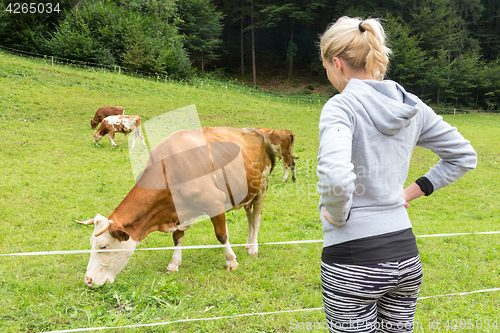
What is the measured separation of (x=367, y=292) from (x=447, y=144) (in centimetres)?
86

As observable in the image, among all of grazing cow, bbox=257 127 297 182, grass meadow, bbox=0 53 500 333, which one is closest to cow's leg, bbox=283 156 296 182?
grazing cow, bbox=257 127 297 182

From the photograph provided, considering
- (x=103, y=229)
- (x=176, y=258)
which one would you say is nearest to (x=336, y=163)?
(x=103, y=229)

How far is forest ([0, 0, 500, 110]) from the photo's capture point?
27.3 metres

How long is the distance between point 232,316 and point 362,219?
2680 mm

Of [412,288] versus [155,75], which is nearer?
[412,288]

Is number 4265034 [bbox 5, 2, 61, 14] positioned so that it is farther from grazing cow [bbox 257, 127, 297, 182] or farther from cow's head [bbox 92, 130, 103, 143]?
grazing cow [bbox 257, 127, 297, 182]

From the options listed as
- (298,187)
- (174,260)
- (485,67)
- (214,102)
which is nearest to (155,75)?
(214,102)

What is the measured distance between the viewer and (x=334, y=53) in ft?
4.89

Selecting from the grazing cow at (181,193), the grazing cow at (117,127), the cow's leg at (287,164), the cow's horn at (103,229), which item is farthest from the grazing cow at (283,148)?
the cow's horn at (103,229)

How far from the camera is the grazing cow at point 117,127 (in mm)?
12867

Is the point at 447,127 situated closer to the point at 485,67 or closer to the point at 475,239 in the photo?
the point at 475,239

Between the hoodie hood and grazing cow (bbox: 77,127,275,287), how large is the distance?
116 inches

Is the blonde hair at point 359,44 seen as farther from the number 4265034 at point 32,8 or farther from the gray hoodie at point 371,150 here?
the number 4265034 at point 32,8

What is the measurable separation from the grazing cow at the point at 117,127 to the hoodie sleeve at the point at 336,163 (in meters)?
12.6
